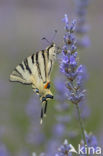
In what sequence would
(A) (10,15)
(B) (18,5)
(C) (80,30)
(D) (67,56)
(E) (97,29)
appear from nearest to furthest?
(D) (67,56) < (C) (80,30) < (A) (10,15) < (E) (97,29) < (B) (18,5)

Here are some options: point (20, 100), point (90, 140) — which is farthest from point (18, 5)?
point (90, 140)

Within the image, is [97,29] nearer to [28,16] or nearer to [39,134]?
[28,16]

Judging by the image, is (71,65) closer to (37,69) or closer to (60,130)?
(37,69)

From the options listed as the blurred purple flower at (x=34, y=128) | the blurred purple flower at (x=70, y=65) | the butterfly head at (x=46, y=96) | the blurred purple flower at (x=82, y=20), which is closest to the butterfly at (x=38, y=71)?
the butterfly head at (x=46, y=96)

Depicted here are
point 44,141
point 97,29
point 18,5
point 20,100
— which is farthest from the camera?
point 18,5

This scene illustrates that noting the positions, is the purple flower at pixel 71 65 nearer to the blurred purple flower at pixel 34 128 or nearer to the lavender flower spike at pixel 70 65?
the lavender flower spike at pixel 70 65

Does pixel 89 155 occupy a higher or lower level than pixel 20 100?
lower
